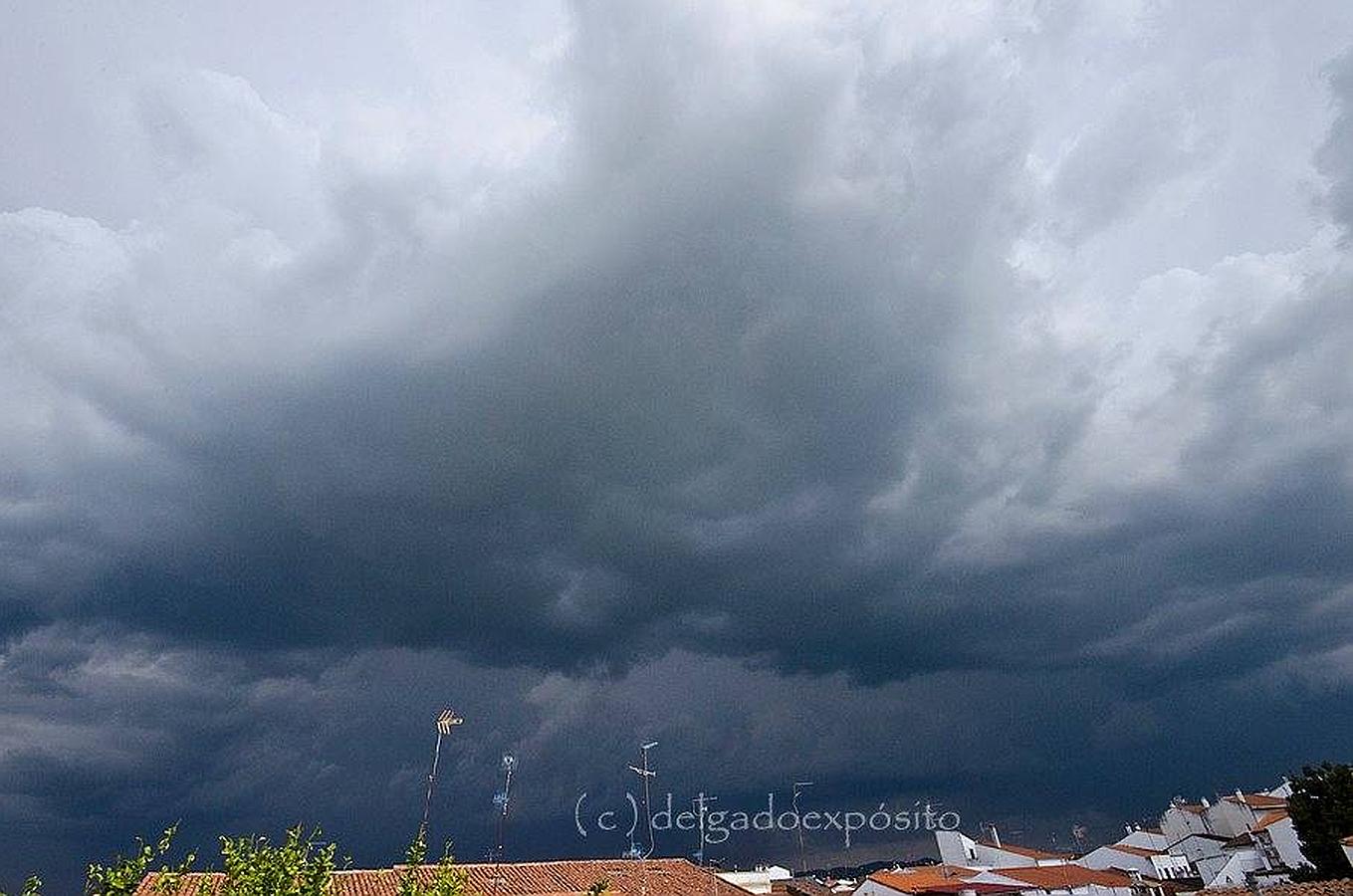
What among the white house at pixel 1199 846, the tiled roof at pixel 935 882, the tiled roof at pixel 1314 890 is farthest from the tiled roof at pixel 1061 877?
the tiled roof at pixel 1314 890

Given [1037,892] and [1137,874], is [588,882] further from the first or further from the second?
[1137,874]

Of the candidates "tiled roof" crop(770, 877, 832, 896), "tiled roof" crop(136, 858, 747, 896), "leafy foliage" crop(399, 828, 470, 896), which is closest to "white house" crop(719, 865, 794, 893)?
"tiled roof" crop(770, 877, 832, 896)

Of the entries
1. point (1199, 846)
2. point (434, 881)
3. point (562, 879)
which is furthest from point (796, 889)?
point (434, 881)

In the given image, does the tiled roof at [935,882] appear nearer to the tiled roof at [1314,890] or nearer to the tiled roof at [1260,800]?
the tiled roof at [1314,890]

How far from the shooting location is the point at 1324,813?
192ft

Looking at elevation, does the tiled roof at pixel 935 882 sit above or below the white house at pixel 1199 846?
below

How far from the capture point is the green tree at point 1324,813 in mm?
57312

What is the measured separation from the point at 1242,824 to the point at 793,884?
1707 inches

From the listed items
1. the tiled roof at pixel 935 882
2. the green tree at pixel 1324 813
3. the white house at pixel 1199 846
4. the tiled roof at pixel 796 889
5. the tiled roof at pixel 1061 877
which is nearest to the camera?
the green tree at pixel 1324 813

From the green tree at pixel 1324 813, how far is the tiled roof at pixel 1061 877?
15197mm

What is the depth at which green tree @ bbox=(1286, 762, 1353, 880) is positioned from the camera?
188 feet

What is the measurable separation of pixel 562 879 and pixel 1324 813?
5331cm

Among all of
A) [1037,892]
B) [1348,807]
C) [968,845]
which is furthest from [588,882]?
[968,845]

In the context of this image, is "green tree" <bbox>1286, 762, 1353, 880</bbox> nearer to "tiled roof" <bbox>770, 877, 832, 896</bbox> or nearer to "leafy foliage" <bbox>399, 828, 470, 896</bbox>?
"tiled roof" <bbox>770, 877, 832, 896</bbox>
